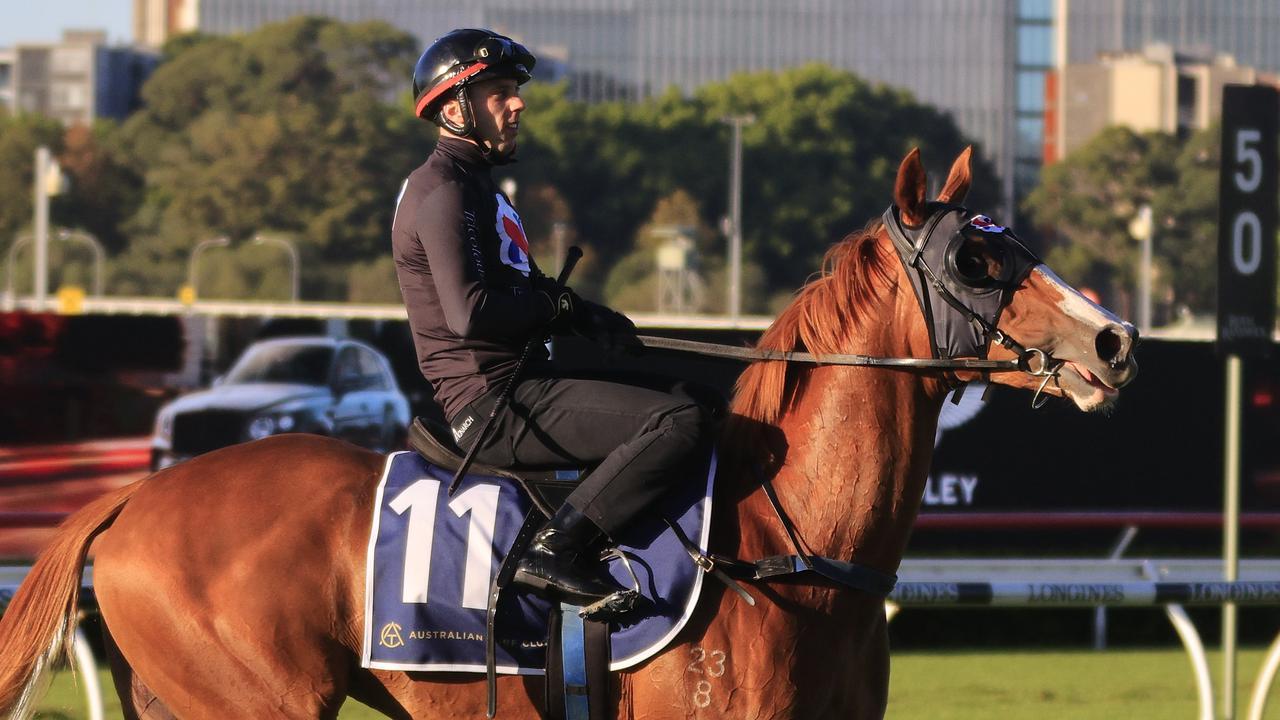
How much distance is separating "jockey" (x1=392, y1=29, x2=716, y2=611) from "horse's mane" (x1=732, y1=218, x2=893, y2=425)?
0.18 meters

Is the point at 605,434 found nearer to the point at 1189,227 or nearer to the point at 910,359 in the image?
the point at 910,359

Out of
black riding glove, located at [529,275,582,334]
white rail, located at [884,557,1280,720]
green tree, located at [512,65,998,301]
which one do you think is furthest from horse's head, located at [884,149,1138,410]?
green tree, located at [512,65,998,301]

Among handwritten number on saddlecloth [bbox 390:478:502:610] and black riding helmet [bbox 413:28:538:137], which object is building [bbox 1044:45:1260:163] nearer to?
black riding helmet [bbox 413:28:538:137]

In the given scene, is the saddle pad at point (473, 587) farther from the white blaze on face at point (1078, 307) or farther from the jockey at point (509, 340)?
the white blaze on face at point (1078, 307)

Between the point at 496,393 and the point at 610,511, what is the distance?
47 centimetres

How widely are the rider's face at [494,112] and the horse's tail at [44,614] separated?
1472 millimetres

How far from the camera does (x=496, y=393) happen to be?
471 cm

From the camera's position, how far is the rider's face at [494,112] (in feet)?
16.0

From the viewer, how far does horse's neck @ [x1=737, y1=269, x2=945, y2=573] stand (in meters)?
4.67

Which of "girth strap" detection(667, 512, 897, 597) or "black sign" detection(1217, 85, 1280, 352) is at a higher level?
"black sign" detection(1217, 85, 1280, 352)

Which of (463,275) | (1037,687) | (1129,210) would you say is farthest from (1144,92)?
(463,275)

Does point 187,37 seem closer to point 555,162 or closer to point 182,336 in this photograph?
point 555,162

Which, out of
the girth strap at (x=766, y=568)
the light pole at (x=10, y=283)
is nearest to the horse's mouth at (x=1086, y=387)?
the girth strap at (x=766, y=568)

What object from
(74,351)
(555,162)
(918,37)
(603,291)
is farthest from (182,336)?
(918,37)
